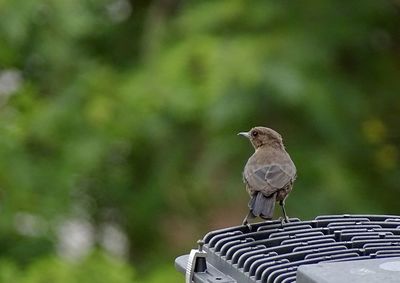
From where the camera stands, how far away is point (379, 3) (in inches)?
344

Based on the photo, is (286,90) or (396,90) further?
(396,90)

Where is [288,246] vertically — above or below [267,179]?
below

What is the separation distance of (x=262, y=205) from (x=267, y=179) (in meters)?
0.28

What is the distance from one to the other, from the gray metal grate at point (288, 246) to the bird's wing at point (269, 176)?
2.21 ft

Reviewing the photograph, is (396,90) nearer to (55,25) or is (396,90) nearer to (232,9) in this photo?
(232,9)

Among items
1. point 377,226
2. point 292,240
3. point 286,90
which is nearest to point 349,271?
point 292,240

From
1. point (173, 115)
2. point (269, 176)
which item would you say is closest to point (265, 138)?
point (269, 176)

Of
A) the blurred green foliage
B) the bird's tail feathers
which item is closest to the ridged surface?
the bird's tail feathers

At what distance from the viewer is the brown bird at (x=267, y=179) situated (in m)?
5.26

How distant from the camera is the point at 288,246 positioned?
435 cm

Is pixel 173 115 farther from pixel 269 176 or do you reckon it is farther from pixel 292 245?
pixel 292 245

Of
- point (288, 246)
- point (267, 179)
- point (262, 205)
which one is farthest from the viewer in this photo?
point (267, 179)

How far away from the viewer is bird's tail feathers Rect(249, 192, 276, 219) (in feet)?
16.9

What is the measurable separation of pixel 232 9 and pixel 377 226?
142 inches
